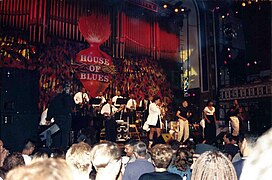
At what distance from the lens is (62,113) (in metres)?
7.23

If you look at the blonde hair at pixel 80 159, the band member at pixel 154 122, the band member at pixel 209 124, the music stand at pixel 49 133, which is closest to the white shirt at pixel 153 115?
the band member at pixel 154 122

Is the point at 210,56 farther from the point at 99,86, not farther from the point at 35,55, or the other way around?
the point at 35,55

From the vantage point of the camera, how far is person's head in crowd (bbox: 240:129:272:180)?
585mm

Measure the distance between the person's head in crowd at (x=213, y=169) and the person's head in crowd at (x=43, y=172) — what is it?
1.32 m

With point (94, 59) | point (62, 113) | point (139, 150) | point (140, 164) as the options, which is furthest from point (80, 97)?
point (140, 164)

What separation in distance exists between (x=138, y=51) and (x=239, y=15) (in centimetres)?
560

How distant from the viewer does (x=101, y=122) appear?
10586mm

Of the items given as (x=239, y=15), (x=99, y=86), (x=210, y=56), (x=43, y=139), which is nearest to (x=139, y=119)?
(x=99, y=86)

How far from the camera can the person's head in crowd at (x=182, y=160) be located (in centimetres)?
346

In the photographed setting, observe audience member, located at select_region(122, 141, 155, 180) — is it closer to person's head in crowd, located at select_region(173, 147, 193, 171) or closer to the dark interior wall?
person's head in crowd, located at select_region(173, 147, 193, 171)

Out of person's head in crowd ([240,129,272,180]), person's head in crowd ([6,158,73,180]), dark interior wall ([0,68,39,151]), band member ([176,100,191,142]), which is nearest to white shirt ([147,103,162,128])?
band member ([176,100,191,142])

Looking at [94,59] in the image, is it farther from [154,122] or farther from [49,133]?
[49,133]

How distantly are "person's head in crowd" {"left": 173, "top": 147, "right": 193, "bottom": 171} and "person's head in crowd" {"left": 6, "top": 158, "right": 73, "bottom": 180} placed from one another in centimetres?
259

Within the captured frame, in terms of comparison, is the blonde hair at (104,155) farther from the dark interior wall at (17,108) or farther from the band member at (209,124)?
the band member at (209,124)
